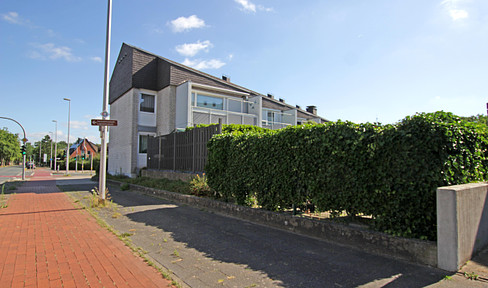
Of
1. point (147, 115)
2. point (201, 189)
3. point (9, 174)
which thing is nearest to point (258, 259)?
point (201, 189)

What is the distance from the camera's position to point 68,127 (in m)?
39.5

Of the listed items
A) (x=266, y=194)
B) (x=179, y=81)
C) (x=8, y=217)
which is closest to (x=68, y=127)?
(x=179, y=81)

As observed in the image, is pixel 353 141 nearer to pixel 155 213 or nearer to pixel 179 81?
pixel 155 213

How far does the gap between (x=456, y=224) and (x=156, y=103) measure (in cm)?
2182

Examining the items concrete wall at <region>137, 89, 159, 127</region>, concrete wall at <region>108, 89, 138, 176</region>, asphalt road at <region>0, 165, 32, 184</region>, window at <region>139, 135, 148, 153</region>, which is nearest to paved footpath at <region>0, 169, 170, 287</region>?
window at <region>139, 135, 148, 153</region>

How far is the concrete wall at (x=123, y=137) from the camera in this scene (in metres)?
21.4

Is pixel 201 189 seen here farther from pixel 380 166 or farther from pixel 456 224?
pixel 456 224

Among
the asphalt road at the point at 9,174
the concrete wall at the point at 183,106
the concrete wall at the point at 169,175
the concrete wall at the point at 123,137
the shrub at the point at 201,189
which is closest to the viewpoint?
the shrub at the point at 201,189

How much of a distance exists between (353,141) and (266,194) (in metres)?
2.66

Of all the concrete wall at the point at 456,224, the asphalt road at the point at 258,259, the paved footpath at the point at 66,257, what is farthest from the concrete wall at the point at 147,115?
the concrete wall at the point at 456,224

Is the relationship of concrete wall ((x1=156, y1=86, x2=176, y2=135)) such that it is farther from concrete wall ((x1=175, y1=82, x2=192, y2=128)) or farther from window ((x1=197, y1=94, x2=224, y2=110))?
window ((x1=197, y1=94, x2=224, y2=110))

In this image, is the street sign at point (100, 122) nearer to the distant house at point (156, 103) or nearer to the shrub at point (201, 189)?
the shrub at point (201, 189)

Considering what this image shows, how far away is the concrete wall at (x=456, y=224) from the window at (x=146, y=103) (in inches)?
837

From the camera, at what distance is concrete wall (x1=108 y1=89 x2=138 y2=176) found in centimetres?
2141
